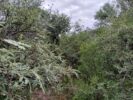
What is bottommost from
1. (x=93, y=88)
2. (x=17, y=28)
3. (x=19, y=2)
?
(x=93, y=88)

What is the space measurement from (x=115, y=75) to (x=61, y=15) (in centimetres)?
731

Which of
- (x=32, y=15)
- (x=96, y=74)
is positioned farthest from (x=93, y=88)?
(x=32, y=15)

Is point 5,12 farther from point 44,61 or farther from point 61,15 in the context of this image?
point 61,15

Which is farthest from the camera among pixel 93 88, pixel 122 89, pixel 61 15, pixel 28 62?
pixel 61 15

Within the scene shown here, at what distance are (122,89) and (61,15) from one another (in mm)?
7737

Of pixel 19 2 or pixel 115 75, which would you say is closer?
pixel 19 2

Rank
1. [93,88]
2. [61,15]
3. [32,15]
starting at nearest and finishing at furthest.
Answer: [32,15] < [93,88] < [61,15]

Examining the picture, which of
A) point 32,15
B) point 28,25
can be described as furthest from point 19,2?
point 28,25

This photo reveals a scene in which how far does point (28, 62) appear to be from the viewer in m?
4.37

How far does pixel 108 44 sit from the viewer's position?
8.05 m

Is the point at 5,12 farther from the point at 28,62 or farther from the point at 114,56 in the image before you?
Result: the point at 114,56

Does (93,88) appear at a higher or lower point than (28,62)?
lower

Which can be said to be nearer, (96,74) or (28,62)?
(28,62)

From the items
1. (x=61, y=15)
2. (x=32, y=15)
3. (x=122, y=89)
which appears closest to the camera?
(x=32, y=15)
